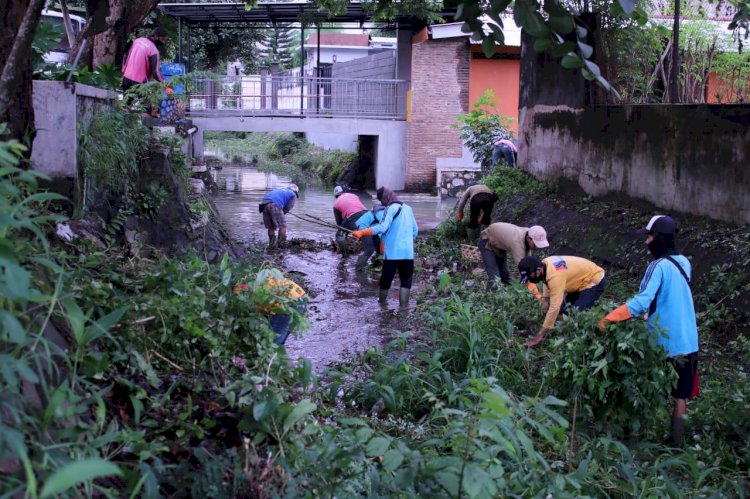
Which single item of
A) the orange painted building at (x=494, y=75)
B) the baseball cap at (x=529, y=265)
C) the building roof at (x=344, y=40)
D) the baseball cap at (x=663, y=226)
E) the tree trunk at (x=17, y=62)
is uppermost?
the building roof at (x=344, y=40)

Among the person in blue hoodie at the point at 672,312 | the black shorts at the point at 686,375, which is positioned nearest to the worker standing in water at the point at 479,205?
the person in blue hoodie at the point at 672,312

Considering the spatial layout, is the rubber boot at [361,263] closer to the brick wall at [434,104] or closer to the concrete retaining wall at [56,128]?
the concrete retaining wall at [56,128]

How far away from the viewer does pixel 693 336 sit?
584cm

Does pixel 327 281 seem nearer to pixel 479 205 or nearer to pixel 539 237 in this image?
pixel 479 205

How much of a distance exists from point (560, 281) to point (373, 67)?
2242 centimetres

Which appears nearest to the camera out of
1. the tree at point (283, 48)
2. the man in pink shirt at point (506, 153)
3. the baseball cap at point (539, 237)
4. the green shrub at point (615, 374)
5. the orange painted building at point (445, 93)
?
the green shrub at point (615, 374)

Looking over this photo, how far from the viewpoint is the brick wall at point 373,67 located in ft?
89.0

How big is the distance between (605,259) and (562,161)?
11.5 feet

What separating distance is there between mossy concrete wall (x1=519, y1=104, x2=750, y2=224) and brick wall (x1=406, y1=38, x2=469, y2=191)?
9.28 meters

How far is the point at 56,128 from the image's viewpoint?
292 inches

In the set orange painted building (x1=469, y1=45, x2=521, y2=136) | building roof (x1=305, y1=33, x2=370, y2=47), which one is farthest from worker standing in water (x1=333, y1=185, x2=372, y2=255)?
building roof (x1=305, y1=33, x2=370, y2=47)

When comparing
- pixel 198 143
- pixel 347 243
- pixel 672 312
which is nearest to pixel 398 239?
pixel 347 243

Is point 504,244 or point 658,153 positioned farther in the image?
point 658,153

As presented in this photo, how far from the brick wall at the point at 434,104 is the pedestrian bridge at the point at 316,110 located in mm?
770
